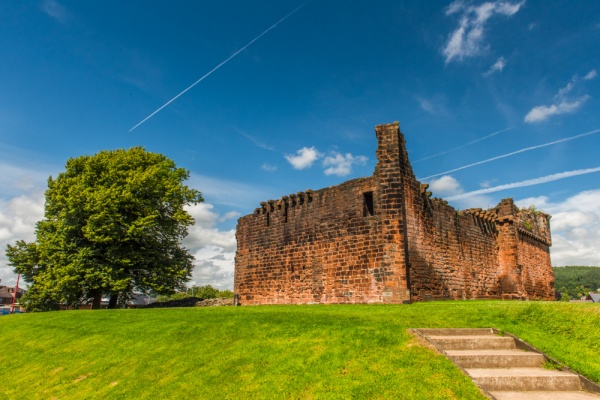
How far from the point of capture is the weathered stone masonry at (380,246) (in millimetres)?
18219

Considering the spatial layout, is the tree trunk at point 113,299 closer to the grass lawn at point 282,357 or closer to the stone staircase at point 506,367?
the grass lawn at point 282,357

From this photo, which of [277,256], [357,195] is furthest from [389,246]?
[277,256]

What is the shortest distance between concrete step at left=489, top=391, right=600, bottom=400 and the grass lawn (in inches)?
20.9

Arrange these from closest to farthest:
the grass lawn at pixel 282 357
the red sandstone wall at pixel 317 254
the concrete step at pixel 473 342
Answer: the grass lawn at pixel 282 357 → the concrete step at pixel 473 342 → the red sandstone wall at pixel 317 254

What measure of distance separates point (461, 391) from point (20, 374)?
1292 cm

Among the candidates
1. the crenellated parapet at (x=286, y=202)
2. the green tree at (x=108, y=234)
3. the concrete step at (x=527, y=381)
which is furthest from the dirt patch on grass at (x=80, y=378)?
the green tree at (x=108, y=234)

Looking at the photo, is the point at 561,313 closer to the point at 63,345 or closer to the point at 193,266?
the point at 63,345

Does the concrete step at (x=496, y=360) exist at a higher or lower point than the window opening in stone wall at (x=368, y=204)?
lower

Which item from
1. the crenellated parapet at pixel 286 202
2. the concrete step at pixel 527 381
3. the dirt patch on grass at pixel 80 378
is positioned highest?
the crenellated parapet at pixel 286 202

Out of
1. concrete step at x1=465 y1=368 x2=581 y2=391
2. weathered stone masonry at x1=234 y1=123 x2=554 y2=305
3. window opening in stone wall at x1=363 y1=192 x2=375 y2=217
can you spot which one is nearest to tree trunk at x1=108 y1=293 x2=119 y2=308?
weathered stone masonry at x1=234 y1=123 x2=554 y2=305

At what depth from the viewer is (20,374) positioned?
41.1 ft

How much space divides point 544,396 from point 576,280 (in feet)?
583

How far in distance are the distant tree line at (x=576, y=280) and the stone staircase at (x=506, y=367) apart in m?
137

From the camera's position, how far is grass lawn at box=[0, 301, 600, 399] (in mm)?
7406
